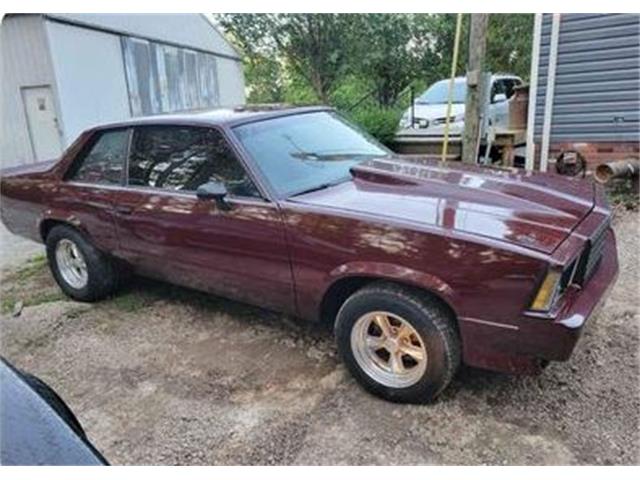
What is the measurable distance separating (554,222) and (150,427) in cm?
214

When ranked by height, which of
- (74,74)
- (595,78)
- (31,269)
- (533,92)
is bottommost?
(31,269)

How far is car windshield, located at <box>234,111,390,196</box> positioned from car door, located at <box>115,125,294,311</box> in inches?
5.6

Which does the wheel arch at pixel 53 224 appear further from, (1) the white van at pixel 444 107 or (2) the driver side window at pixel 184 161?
(1) the white van at pixel 444 107

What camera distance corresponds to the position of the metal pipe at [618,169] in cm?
611

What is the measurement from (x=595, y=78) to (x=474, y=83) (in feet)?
6.10

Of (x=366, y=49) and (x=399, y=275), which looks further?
(x=366, y=49)

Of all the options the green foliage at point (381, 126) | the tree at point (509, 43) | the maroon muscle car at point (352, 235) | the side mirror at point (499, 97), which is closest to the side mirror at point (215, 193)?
the maroon muscle car at point (352, 235)

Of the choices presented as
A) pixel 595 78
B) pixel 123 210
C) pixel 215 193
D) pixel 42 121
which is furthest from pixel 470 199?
pixel 42 121

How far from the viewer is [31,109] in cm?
1169

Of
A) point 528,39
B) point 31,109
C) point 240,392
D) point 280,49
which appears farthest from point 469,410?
point 528,39

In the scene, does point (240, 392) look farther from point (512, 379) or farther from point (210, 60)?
point (210, 60)

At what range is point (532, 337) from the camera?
242 centimetres

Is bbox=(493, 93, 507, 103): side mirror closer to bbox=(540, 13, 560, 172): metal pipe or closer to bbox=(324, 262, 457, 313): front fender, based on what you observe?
bbox=(540, 13, 560, 172): metal pipe

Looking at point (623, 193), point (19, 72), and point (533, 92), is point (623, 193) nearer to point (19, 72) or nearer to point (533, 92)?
point (533, 92)
